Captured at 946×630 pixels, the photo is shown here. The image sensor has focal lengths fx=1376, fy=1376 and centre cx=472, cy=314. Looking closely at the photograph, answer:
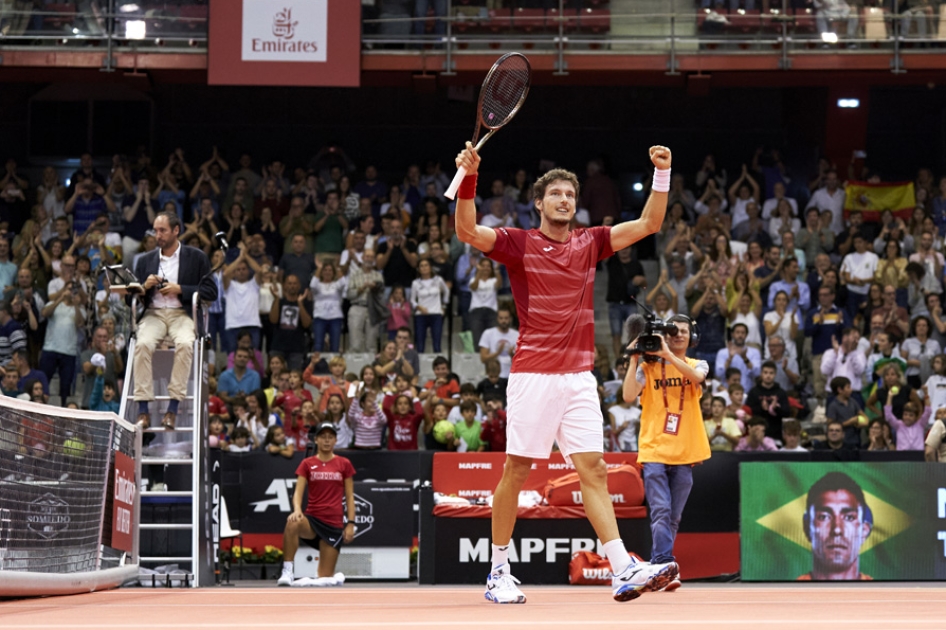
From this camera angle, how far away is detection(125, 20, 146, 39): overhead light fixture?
21.9m

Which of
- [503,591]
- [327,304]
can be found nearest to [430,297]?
[327,304]

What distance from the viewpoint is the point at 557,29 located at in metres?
22.0

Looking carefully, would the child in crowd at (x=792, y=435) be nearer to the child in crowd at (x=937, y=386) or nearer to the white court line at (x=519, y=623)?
the child in crowd at (x=937, y=386)

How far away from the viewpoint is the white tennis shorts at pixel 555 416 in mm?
7535

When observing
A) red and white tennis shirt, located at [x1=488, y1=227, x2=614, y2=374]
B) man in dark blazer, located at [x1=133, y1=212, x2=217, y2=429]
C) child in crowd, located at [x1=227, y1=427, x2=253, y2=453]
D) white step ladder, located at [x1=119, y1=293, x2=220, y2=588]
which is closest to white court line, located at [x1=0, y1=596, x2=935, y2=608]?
red and white tennis shirt, located at [x1=488, y1=227, x2=614, y2=374]

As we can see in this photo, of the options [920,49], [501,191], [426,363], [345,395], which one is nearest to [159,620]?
[345,395]

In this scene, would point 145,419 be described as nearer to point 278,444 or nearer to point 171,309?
point 171,309

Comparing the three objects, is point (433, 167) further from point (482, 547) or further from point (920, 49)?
point (482, 547)

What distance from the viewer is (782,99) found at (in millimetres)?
26812

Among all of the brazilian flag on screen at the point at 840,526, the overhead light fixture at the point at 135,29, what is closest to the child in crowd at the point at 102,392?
the overhead light fixture at the point at 135,29

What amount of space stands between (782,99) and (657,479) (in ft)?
58.6

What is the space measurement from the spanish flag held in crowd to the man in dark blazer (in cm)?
1410

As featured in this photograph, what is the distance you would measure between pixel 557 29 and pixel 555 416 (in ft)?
50.5

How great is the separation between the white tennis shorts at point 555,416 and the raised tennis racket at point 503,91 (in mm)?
1430
